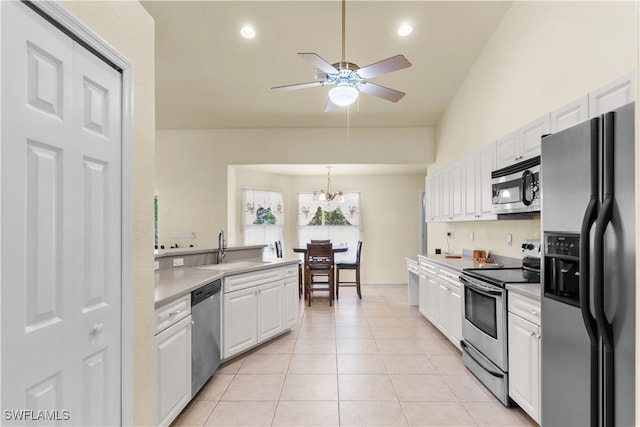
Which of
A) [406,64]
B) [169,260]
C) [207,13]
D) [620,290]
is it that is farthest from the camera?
[207,13]

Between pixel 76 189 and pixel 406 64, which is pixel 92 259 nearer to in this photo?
pixel 76 189

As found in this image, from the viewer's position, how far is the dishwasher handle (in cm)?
227

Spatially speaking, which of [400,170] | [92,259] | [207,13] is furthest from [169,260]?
[400,170]

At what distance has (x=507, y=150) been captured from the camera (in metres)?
2.89

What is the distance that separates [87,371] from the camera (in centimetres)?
126

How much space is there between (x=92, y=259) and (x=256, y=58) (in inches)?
135

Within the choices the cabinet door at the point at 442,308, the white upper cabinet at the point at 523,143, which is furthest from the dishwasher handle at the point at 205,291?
the white upper cabinet at the point at 523,143

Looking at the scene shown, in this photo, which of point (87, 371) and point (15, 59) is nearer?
point (15, 59)

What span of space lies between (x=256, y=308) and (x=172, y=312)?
1.30 meters

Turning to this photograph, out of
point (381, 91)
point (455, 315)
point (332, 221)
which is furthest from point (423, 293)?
point (332, 221)

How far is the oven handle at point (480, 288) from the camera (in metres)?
2.34

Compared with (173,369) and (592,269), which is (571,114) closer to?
(592,269)

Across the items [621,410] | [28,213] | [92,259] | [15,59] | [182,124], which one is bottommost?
[621,410]

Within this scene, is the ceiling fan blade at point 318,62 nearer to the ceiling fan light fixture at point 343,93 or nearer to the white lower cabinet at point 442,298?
the ceiling fan light fixture at point 343,93
